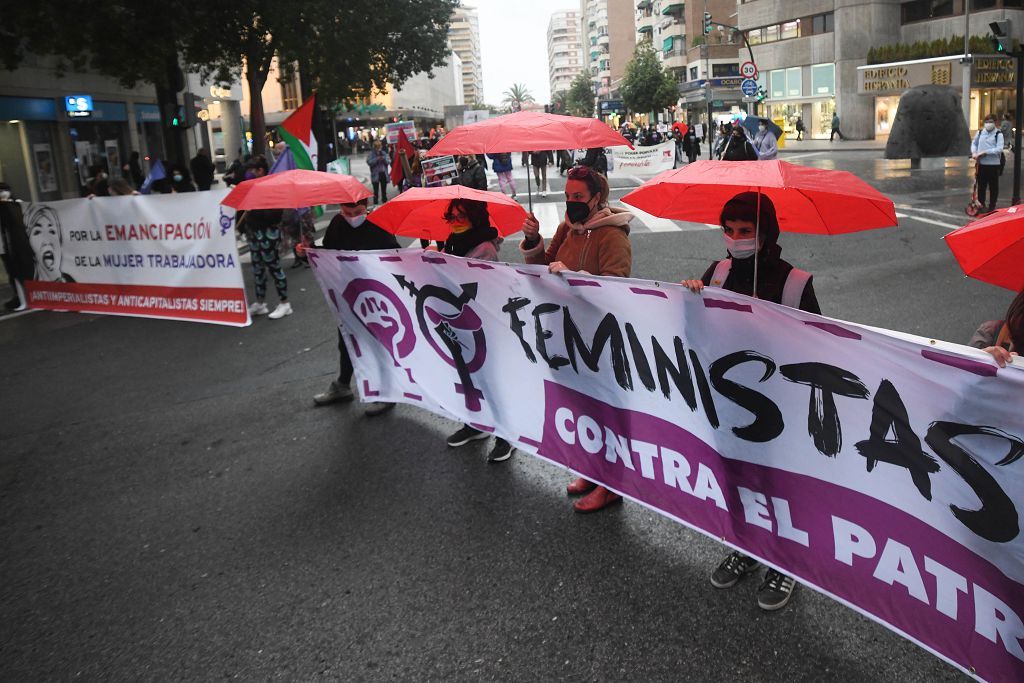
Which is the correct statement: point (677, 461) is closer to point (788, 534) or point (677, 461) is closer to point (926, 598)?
point (788, 534)

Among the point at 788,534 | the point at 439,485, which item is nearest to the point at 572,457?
the point at 439,485

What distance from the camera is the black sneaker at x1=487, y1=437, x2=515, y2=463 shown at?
5434 mm

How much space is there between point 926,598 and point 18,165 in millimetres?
31386

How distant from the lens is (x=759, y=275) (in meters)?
3.80

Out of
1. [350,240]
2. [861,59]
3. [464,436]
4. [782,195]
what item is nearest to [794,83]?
[861,59]

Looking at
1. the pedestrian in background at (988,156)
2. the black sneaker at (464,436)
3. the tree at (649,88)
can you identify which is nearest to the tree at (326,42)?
the black sneaker at (464,436)

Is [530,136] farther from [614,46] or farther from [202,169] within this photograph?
[614,46]

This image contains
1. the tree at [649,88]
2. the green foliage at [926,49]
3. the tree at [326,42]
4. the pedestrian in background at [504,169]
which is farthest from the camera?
the tree at [649,88]

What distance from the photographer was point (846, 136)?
163 ft

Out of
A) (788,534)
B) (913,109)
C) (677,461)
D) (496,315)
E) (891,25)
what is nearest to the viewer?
(788,534)

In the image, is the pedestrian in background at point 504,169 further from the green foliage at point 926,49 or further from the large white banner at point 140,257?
the green foliage at point 926,49

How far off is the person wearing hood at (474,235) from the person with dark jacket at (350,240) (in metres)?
1.34

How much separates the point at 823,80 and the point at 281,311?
51.0m

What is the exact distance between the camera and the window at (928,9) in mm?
45844
